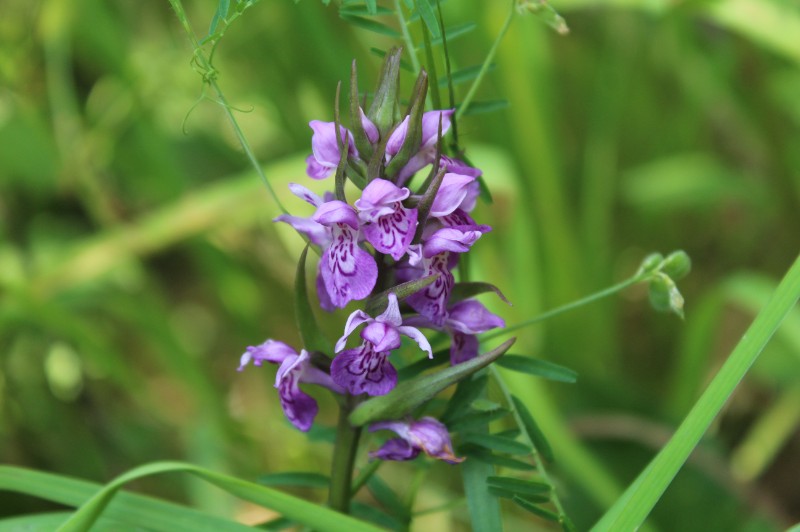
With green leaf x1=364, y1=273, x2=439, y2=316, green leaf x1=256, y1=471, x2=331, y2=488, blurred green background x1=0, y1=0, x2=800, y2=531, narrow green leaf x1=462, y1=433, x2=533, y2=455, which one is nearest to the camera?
green leaf x1=364, y1=273, x2=439, y2=316

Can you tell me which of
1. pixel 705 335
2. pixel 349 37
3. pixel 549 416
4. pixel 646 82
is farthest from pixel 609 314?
pixel 349 37

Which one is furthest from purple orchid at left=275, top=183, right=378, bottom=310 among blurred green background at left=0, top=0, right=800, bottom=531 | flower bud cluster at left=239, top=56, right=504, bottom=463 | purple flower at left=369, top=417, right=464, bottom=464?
blurred green background at left=0, top=0, right=800, bottom=531

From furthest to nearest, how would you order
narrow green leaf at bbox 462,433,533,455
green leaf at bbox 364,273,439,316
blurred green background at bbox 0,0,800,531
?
1. blurred green background at bbox 0,0,800,531
2. narrow green leaf at bbox 462,433,533,455
3. green leaf at bbox 364,273,439,316

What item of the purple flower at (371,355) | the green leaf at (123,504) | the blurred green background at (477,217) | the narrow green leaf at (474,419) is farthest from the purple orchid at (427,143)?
the blurred green background at (477,217)

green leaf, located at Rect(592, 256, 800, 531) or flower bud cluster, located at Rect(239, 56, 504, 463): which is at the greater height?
flower bud cluster, located at Rect(239, 56, 504, 463)

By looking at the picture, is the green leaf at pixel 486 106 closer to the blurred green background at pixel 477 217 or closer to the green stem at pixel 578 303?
the green stem at pixel 578 303

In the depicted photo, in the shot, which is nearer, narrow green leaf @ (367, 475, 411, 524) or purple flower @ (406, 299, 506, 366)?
purple flower @ (406, 299, 506, 366)

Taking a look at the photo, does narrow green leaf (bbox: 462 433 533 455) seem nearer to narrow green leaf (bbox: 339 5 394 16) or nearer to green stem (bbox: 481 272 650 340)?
green stem (bbox: 481 272 650 340)
